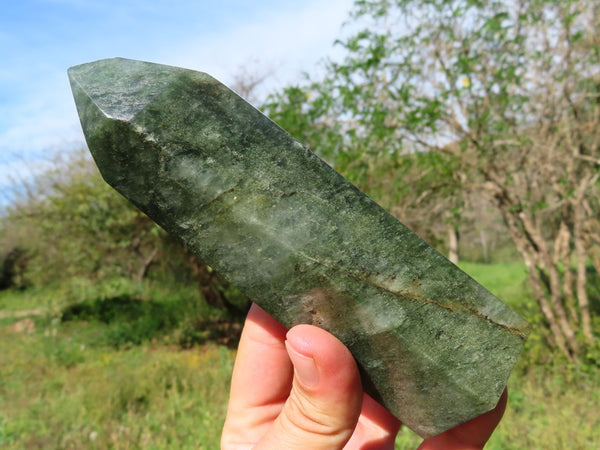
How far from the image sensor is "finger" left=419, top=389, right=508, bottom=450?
146 cm

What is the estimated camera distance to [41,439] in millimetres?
3971

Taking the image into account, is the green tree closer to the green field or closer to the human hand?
the green field

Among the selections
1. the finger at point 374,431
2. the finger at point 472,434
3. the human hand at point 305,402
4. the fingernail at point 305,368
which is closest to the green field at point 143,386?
the finger at point 374,431

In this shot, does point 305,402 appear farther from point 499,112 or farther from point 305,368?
point 499,112

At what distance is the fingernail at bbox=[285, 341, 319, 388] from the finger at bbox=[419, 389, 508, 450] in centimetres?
61

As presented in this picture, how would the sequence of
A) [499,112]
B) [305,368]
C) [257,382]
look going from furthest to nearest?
[499,112] → [257,382] → [305,368]

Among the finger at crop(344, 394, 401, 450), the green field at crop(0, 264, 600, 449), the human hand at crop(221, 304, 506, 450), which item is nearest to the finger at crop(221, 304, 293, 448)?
the human hand at crop(221, 304, 506, 450)

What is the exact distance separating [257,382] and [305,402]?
0.52m

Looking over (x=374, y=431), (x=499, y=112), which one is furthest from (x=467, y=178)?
(x=374, y=431)

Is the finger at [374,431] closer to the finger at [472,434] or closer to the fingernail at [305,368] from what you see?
the finger at [472,434]

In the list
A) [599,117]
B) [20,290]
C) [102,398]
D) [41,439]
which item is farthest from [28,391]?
[20,290]

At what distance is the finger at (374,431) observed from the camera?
1806 millimetres

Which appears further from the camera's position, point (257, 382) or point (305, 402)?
point (257, 382)

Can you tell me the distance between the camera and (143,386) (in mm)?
5074
